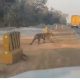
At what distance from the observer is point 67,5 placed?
6.05 feet

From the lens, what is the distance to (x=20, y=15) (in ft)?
6.09

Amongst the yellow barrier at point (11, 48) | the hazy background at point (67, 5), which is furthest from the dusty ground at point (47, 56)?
the hazy background at point (67, 5)

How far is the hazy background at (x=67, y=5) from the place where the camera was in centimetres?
183

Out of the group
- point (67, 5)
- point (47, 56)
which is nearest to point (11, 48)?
point (47, 56)

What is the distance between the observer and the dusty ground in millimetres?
1865

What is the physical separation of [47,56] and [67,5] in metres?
0.40

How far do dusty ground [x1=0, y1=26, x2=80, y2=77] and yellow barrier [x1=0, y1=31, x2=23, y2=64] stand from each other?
35mm

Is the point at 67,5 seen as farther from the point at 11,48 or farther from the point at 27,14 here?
the point at 11,48

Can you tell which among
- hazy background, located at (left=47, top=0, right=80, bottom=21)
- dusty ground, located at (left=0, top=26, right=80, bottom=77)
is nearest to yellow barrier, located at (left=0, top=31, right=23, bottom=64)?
dusty ground, located at (left=0, top=26, right=80, bottom=77)

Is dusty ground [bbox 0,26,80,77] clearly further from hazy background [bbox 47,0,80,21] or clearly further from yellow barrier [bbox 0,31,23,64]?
hazy background [bbox 47,0,80,21]

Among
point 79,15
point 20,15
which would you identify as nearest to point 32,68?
point 20,15

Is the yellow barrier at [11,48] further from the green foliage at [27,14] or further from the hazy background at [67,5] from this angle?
the hazy background at [67,5]

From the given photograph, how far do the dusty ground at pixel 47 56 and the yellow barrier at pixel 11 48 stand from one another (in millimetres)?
35

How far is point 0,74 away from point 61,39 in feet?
1.68
